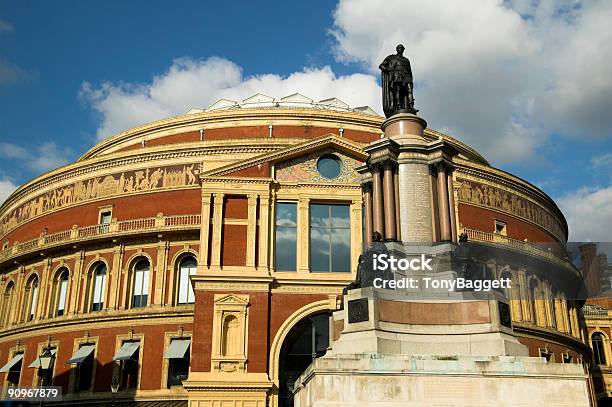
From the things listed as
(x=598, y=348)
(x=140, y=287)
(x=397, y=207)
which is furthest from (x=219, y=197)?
(x=598, y=348)

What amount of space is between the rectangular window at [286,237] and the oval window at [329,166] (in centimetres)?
245

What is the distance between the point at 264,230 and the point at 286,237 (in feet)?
4.46

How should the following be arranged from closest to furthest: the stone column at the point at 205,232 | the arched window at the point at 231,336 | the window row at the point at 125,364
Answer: the arched window at the point at 231,336 < the stone column at the point at 205,232 < the window row at the point at 125,364

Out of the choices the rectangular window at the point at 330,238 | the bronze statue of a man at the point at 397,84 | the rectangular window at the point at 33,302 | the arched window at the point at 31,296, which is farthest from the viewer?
the arched window at the point at 31,296

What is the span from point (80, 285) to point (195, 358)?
46.3 feet

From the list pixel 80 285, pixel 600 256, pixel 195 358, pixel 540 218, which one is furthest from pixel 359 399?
pixel 540 218

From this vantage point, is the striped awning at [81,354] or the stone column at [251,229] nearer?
the stone column at [251,229]

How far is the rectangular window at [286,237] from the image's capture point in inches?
1255

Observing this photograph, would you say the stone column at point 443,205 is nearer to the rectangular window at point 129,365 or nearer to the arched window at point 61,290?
the rectangular window at point 129,365

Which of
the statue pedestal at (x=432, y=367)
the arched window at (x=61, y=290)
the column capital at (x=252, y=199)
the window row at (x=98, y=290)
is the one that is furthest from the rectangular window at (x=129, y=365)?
the statue pedestal at (x=432, y=367)

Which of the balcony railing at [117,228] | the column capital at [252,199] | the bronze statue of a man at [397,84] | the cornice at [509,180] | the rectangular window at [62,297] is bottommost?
the rectangular window at [62,297]

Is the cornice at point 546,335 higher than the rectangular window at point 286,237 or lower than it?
lower

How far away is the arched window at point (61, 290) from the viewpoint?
1586 inches

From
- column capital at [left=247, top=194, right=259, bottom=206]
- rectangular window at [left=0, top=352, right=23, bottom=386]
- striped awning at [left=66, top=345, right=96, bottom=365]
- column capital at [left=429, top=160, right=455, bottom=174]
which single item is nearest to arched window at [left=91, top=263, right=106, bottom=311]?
striped awning at [left=66, top=345, right=96, bottom=365]
